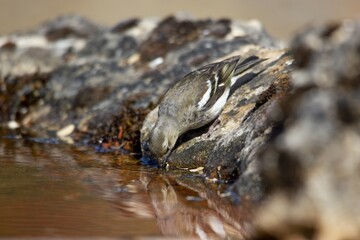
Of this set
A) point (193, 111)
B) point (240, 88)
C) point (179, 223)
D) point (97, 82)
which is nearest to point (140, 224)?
point (179, 223)

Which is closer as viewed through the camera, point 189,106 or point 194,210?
A: point 194,210

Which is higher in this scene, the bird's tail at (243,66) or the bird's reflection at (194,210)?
the bird's tail at (243,66)

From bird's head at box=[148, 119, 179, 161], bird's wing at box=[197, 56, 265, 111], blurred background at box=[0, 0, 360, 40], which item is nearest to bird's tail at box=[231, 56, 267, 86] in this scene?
bird's wing at box=[197, 56, 265, 111]

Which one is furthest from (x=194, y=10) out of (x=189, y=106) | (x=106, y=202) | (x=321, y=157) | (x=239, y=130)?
(x=321, y=157)

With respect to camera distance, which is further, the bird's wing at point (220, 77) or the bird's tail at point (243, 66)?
the bird's tail at point (243, 66)

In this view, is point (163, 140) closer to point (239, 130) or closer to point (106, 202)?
point (239, 130)

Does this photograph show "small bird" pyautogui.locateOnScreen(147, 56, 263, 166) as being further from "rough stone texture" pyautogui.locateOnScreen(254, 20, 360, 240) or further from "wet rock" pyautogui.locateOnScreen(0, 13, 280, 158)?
"rough stone texture" pyautogui.locateOnScreen(254, 20, 360, 240)

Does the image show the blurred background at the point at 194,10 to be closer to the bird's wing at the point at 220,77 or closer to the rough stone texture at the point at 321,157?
the bird's wing at the point at 220,77

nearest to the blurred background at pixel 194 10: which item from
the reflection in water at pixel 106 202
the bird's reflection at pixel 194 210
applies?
the reflection in water at pixel 106 202
